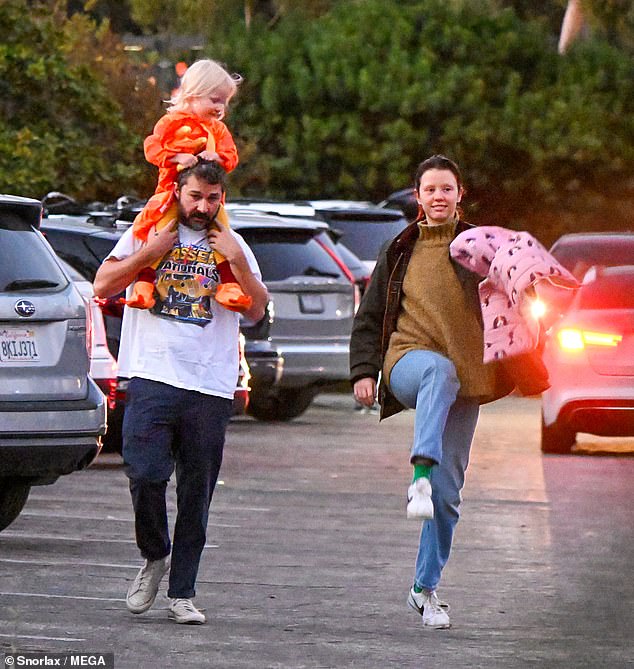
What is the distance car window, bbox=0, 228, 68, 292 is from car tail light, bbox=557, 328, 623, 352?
19.8 feet

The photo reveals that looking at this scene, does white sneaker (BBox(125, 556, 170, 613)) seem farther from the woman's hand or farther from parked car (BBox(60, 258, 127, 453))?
parked car (BBox(60, 258, 127, 453))

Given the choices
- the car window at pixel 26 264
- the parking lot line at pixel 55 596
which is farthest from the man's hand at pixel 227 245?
the car window at pixel 26 264

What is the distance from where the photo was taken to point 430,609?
26.7 feet

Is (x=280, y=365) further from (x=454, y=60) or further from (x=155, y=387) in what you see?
(x=454, y=60)

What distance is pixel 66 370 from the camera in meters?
9.91

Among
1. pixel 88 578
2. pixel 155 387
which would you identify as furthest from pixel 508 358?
pixel 88 578

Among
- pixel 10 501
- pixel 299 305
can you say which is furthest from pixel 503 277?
pixel 299 305

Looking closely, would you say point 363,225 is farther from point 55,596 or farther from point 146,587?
point 146,587

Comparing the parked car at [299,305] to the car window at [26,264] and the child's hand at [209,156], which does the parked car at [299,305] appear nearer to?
the car window at [26,264]

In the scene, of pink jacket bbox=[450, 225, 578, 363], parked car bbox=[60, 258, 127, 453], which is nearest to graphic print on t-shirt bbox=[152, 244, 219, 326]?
pink jacket bbox=[450, 225, 578, 363]

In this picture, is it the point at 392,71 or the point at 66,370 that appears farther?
the point at 392,71

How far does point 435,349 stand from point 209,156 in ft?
3.67

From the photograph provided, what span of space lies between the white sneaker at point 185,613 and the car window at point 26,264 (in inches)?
92.2

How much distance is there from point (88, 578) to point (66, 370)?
1.10 m
